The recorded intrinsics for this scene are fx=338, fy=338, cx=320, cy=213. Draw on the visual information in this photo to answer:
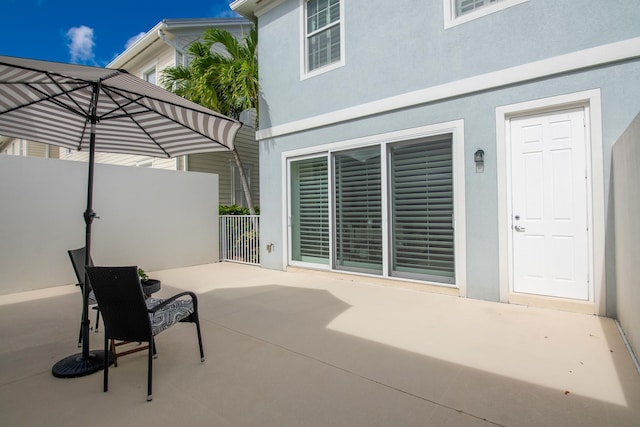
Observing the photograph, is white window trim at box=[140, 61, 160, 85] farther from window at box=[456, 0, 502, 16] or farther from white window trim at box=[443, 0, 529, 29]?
window at box=[456, 0, 502, 16]

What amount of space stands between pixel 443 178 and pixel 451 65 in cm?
184

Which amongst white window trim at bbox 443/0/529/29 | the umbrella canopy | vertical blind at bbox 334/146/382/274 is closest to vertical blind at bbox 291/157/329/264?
vertical blind at bbox 334/146/382/274

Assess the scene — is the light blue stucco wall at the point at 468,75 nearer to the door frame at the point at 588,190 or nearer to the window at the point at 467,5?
the door frame at the point at 588,190

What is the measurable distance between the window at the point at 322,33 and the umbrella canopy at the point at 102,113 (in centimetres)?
365

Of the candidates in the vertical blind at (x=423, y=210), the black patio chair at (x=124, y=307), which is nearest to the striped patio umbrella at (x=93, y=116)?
the black patio chair at (x=124, y=307)

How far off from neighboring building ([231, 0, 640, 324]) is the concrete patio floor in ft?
3.05

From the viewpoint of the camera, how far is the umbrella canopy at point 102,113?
286cm

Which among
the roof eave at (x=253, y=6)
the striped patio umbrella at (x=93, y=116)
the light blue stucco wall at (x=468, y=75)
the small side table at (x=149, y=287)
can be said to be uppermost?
the roof eave at (x=253, y=6)

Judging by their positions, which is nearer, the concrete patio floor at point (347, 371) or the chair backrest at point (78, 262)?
the concrete patio floor at point (347, 371)

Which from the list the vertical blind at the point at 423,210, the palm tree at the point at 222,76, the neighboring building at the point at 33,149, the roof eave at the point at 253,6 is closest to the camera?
the vertical blind at the point at 423,210

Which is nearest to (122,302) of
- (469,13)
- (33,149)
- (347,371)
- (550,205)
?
(347,371)

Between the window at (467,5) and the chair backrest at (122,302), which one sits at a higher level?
the window at (467,5)

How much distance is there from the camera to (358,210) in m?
6.86

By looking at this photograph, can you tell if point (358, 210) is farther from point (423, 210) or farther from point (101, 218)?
point (101, 218)
